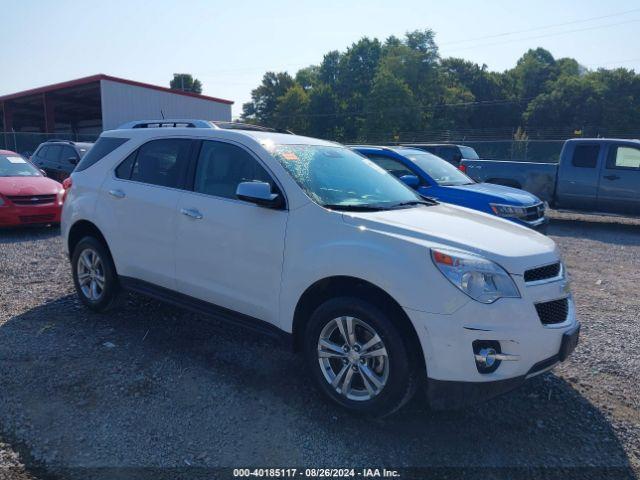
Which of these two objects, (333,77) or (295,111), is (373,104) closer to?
(295,111)

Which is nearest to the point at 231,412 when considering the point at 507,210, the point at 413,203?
the point at 413,203

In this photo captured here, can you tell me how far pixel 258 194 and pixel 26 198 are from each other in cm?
775

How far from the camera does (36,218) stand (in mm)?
9672

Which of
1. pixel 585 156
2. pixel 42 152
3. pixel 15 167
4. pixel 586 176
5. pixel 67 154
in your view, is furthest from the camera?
pixel 42 152

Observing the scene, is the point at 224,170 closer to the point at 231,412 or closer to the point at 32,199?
the point at 231,412

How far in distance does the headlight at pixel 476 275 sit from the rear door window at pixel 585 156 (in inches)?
415

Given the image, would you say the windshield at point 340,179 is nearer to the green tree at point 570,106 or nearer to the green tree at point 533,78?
the green tree at point 570,106

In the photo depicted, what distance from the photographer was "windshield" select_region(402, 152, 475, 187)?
8812 millimetres

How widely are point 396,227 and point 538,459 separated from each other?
1.60 m

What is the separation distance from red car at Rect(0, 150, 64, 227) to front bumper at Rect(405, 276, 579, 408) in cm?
872

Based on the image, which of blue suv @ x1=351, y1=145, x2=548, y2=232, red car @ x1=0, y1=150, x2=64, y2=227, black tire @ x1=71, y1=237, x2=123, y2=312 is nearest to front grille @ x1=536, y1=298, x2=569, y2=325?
Answer: black tire @ x1=71, y1=237, x2=123, y2=312

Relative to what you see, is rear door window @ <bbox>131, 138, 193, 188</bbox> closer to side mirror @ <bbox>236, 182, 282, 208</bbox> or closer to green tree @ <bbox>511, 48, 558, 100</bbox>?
side mirror @ <bbox>236, 182, 282, 208</bbox>

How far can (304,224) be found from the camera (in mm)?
3605

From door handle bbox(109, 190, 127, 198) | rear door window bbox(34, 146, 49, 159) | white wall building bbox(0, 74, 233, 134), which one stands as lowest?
rear door window bbox(34, 146, 49, 159)
